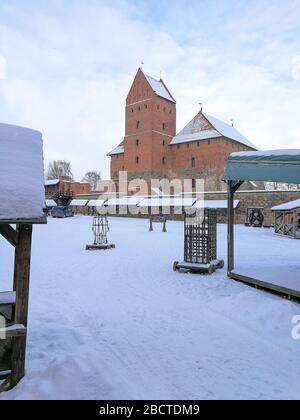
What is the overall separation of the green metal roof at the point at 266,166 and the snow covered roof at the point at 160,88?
42.3m

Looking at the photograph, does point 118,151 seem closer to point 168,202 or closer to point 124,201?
point 124,201

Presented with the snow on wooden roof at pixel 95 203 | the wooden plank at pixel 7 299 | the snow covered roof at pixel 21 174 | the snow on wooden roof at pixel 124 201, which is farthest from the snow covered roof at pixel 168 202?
the wooden plank at pixel 7 299

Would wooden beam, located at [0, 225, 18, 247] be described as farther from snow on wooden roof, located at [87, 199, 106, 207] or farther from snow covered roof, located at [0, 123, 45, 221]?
snow on wooden roof, located at [87, 199, 106, 207]

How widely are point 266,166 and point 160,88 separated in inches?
1809

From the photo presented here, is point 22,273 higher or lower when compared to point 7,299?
higher

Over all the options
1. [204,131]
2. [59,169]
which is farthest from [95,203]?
[59,169]

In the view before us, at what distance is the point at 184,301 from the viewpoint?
622 cm

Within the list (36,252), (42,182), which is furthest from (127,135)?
(42,182)

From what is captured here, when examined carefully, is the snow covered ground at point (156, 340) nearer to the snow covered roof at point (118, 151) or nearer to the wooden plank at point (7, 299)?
the wooden plank at point (7, 299)

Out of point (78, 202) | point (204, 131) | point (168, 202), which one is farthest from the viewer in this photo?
point (78, 202)

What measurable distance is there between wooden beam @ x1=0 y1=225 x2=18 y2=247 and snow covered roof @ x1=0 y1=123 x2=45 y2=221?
0.95 ft

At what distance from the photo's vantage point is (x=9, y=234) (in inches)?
131
